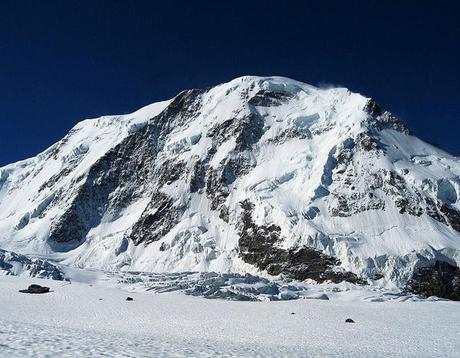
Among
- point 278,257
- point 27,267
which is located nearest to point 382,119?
point 278,257

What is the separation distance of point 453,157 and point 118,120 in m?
108

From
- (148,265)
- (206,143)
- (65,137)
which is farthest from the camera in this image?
(65,137)

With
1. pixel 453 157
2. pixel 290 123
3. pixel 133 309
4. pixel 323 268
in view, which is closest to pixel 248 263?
pixel 323 268

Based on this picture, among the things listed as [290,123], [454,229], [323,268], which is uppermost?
[290,123]

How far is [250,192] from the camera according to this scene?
11875 centimetres

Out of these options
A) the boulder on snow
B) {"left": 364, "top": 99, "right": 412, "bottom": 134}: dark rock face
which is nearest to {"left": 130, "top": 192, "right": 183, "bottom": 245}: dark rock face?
{"left": 364, "top": 99, "right": 412, "bottom": 134}: dark rock face

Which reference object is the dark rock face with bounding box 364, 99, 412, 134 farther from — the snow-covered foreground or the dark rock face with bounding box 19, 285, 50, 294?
the dark rock face with bounding box 19, 285, 50, 294

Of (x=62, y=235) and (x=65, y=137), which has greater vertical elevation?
(x=65, y=137)

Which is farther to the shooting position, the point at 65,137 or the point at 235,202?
the point at 65,137

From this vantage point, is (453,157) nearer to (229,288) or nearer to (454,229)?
(454,229)

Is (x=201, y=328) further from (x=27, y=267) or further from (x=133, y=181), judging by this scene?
(x=133, y=181)

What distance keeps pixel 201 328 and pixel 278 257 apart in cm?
7310

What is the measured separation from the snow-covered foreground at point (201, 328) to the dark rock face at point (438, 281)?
137ft

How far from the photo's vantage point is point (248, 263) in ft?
346
